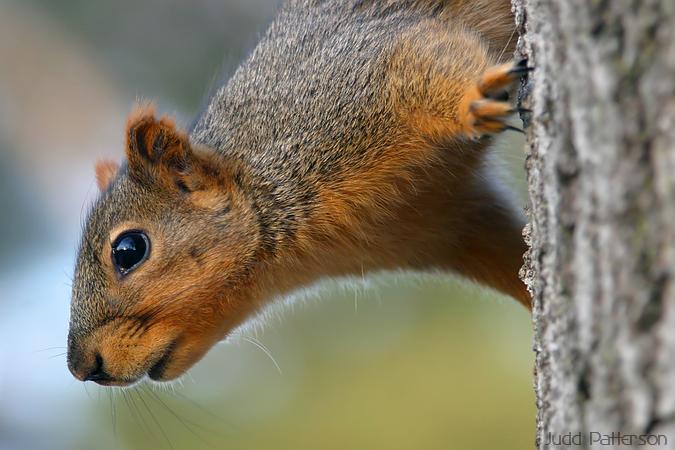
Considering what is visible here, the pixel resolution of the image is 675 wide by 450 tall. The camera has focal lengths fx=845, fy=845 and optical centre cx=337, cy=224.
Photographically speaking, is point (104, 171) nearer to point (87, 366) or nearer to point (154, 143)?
point (154, 143)

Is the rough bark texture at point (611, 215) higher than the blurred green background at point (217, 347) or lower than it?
lower

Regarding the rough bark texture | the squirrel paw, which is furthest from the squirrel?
the rough bark texture

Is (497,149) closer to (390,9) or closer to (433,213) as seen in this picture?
(433,213)

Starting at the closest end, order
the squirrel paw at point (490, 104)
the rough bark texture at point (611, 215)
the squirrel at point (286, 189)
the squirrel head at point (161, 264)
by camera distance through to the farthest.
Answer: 1. the rough bark texture at point (611, 215)
2. the squirrel paw at point (490, 104)
3. the squirrel at point (286, 189)
4. the squirrel head at point (161, 264)

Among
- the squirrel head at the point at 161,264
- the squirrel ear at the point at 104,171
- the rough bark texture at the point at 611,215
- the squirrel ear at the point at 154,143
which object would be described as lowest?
the rough bark texture at the point at 611,215

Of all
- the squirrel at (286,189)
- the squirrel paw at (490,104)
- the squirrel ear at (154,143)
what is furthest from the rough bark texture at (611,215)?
the squirrel ear at (154,143)

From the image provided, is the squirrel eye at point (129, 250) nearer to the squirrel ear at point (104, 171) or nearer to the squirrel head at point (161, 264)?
the squirrel head at point (161, 264)
